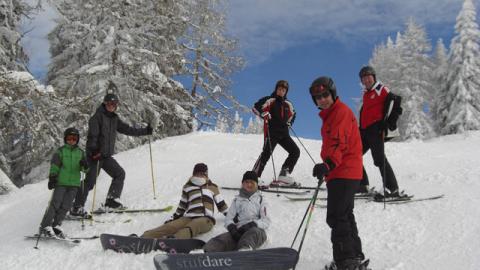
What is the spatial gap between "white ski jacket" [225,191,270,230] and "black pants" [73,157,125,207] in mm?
2922

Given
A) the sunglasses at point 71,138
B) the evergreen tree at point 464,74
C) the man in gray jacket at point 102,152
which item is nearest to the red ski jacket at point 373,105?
the man in gray jacket at point 102,152

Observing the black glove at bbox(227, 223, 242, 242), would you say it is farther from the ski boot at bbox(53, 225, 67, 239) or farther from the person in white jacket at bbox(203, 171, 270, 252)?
the ski boot at bbox(53, 225, 67, 239)

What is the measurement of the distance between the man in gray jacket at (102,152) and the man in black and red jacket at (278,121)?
9.29ft

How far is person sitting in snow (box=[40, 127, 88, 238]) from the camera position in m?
6.98

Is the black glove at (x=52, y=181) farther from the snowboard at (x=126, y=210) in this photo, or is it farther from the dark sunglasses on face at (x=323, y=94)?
the dark sunglasses on face at (x=323, y=94)

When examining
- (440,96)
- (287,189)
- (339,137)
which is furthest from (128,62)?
(440,96)

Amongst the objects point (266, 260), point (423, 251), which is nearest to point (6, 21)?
point (266, 260)

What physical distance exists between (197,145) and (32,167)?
879 cm

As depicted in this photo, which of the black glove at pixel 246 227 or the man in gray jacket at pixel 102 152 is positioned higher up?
the man in gray jacket at pixel 102 152

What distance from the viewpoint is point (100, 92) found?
16.3 metres

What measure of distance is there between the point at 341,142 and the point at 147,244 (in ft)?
9.91

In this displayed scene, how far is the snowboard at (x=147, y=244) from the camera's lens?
5715 millimetres

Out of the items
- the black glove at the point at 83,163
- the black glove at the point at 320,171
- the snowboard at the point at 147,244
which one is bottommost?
the snowboard at the point at 147,244

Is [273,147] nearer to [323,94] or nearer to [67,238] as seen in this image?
[323,94]
